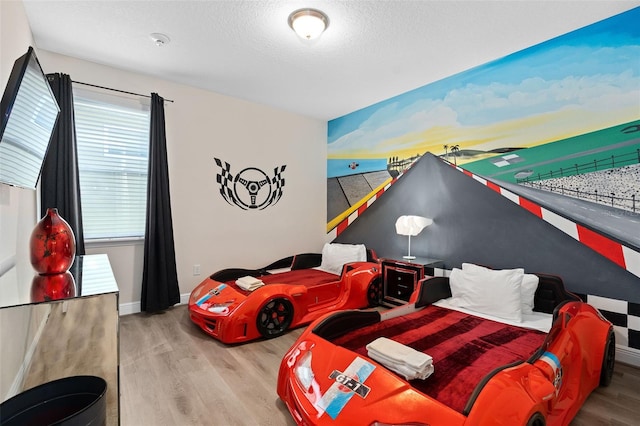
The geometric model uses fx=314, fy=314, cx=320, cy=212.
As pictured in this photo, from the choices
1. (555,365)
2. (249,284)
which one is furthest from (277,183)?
(555,365)

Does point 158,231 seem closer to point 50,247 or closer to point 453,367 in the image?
point 50,247

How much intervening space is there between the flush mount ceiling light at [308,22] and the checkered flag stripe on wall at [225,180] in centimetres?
207

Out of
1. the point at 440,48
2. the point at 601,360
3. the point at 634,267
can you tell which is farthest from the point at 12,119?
the point at 634,267

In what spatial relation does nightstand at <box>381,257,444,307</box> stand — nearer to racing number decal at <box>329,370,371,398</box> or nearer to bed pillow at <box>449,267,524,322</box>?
bed pillow at <box>449,267,524,322</box>

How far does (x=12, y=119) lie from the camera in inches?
56.6

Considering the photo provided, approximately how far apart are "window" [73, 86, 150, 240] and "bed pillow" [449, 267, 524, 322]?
3370mm

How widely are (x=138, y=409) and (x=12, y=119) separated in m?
1.71

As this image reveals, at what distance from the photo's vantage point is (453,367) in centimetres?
181

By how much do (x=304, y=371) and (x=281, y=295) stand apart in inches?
48.3

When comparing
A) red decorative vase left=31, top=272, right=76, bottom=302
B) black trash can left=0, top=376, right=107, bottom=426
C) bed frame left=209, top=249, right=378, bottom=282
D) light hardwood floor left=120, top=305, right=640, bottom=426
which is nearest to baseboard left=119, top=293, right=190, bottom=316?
light hardwood floor left=120, top=305, right=640, bottom=426

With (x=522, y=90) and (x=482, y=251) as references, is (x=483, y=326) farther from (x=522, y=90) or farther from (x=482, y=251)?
(x=522, y=90)

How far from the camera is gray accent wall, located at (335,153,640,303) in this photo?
2.63m

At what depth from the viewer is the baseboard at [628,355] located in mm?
Result: 2410

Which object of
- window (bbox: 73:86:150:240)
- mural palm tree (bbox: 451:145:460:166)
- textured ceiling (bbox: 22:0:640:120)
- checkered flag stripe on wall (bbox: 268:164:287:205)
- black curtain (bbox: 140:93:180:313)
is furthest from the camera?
checkered flag stripe on wall (bbox: 268:164:287:205)
